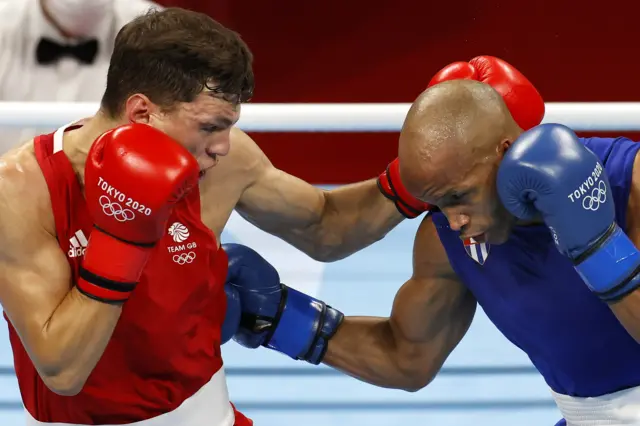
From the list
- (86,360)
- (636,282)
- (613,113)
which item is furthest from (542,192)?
(613,113)

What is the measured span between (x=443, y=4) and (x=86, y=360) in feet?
11.2

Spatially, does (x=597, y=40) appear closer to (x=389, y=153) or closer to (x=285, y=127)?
(x=389, y=153)

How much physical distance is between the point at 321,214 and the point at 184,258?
454 mm

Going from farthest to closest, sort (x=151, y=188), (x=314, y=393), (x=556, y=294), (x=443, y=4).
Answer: (x=443, y=4), (x=314, y=393), (x=556, y=294), (x=151, y=188)

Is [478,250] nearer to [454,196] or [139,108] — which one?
[454,196]

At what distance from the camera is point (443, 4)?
4.56 m

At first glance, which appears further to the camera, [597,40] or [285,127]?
[597,40]

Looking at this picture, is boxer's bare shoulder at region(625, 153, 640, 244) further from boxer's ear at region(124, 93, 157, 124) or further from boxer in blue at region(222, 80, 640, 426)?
boxer's ear at region(124, 93, 157, 124)

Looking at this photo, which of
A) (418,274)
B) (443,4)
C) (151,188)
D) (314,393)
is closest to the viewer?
(151,188)

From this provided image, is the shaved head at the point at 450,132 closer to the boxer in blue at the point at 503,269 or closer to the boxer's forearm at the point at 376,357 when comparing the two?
the boxer in blue at the point at 503,269

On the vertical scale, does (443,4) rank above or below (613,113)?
below

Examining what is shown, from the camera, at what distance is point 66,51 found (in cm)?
373

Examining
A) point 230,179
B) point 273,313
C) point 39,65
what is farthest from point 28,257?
point 39,65

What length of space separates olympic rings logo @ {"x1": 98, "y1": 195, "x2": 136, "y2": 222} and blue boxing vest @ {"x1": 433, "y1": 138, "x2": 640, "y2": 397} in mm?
586
